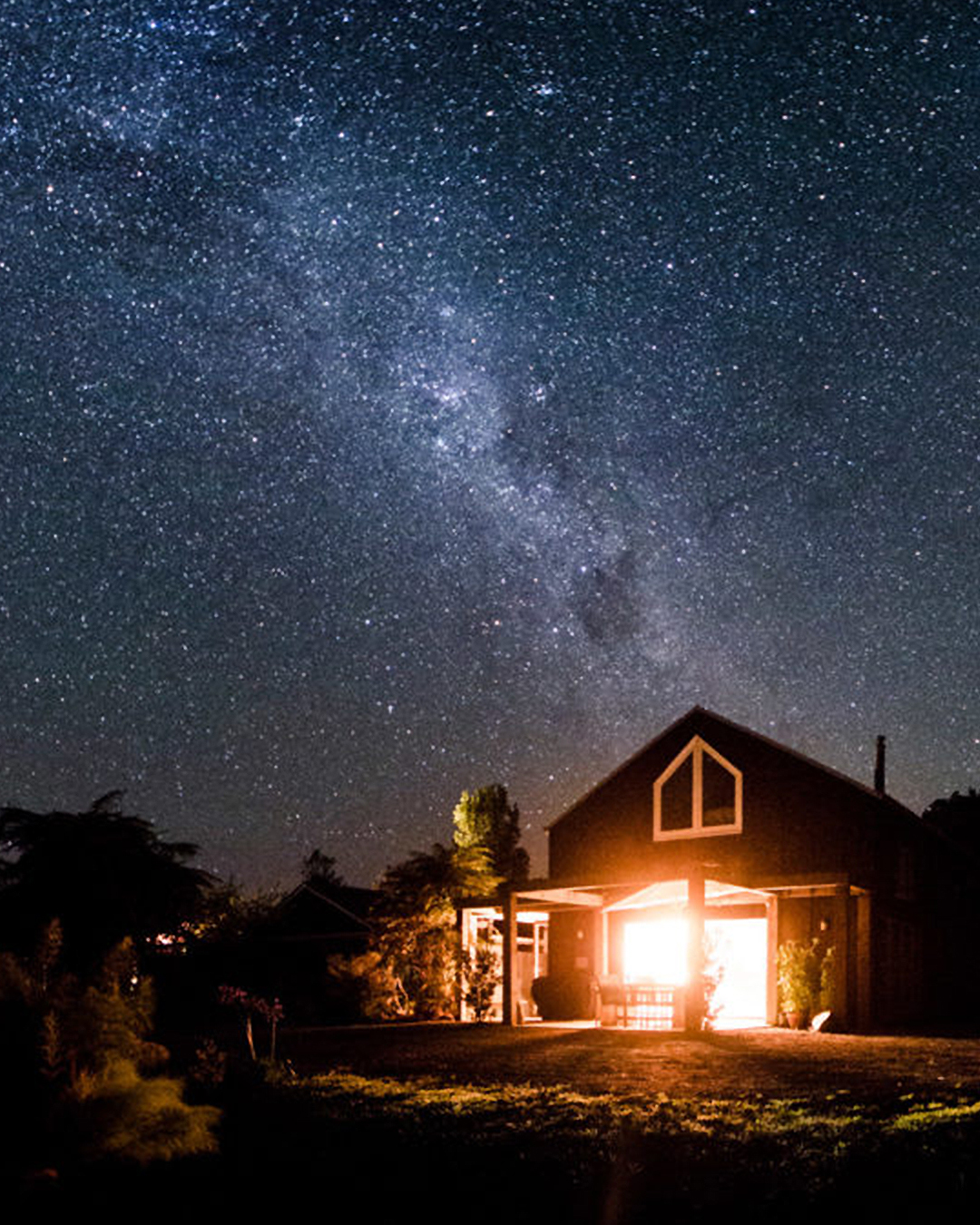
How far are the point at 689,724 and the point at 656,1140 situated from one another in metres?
19.2

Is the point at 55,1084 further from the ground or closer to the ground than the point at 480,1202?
further from the ground

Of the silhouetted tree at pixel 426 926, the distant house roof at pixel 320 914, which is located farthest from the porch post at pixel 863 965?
the distant house roof at pixel 320 914

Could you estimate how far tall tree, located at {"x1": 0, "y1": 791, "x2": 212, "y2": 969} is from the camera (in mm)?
20203

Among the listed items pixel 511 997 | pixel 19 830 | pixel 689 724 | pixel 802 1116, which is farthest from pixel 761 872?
pixel 802 1116

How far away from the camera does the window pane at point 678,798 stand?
27719 millimetres

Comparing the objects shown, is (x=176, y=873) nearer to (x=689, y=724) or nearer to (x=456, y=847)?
(x=456, y=847)

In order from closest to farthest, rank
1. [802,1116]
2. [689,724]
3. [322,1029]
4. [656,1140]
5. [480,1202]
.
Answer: [480,1202] → [656,1140] → [802,1116] → [322,1029] → [689,724]

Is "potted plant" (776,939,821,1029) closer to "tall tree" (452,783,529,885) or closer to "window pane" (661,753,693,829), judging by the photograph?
"window pane" (661,753,693,829)

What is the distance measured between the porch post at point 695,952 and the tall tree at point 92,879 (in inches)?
325

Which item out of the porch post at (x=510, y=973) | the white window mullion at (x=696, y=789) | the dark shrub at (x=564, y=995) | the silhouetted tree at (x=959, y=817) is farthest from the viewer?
the silhouetted tree at (x=959, y=817)

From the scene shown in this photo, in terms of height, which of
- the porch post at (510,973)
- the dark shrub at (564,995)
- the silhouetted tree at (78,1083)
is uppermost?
the silhouetted tree at (78,1083)

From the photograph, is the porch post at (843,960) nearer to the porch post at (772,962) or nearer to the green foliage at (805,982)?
the green foliage at (805,982)

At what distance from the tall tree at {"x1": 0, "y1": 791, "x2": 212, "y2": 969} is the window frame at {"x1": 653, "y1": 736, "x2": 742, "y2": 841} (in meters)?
10.4

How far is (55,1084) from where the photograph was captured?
834cm
